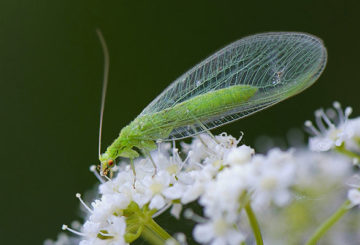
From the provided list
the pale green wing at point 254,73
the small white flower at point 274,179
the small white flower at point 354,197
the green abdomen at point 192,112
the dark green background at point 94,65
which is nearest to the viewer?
the small white flower at point 274,179

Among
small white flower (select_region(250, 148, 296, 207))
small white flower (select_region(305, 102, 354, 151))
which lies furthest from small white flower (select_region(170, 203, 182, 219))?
small white flower (select_region(305, 102, 354, 151))

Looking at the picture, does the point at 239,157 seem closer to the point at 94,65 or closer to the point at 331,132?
the point at 331,132

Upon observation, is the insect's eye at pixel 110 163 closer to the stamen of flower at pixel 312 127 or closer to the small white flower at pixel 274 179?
the stamen of flower at pixel 312 127

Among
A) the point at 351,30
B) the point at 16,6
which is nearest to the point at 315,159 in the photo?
the point at 351,30

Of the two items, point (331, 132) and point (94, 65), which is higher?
point (94, 65)

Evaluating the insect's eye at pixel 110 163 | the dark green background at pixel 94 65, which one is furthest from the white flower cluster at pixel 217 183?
the dark green background at pixel 94 65

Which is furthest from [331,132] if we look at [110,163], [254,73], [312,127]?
[110,163]
